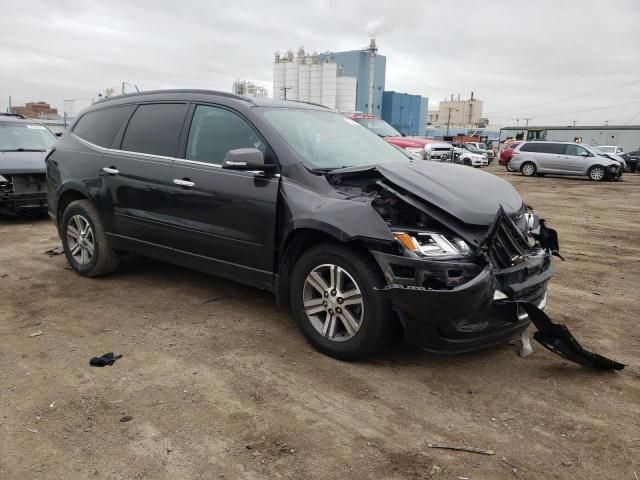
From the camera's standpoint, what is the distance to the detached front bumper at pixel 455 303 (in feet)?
9.61

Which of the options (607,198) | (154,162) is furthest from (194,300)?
(607,198)

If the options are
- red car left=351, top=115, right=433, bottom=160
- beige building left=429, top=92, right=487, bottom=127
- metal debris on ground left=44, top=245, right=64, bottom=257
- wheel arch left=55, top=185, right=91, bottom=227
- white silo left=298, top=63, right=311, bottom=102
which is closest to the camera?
wheel arch left=55, top=185, right=91, bottom=227

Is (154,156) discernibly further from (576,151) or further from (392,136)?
(576,151)

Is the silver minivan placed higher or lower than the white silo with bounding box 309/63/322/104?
lower

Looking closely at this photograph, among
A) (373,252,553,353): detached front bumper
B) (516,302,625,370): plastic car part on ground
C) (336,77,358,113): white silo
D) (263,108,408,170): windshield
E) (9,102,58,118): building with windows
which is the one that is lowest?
(516,302,625,370): plastic car part on ground

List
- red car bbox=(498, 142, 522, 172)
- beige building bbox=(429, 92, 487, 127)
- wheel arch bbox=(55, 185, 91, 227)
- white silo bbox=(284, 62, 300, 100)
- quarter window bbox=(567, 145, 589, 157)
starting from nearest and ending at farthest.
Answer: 1. wheel arch bbox=(55, 185, 91, 227)
2. quarter window bbox=(567, 145, 589, 157)
3. red car bbox=(498, 142, 522, 172)
4. white silo bbox=(284, 62, 300, 100)
5. beige building bbox=(429, 92, 487, 127)

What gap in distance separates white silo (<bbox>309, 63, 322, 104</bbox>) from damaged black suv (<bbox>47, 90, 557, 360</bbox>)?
4921 centimetres

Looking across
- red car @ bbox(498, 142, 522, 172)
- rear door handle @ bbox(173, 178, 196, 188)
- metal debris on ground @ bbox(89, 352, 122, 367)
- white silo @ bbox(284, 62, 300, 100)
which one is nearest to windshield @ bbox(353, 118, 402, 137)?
red car @ bbox(498, 142, 522, 172)

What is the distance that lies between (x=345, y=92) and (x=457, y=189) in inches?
2061

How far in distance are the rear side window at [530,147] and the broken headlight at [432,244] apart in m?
23.0

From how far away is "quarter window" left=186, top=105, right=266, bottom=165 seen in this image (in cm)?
396

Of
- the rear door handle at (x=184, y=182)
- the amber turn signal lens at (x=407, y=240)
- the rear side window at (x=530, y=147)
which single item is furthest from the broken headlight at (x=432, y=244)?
the rear side window at (x=530, y=147)

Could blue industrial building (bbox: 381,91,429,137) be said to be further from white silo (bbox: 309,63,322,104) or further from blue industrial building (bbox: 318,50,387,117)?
white silo (bbox: 309,63,322,104)

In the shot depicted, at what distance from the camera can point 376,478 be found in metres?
2.33
